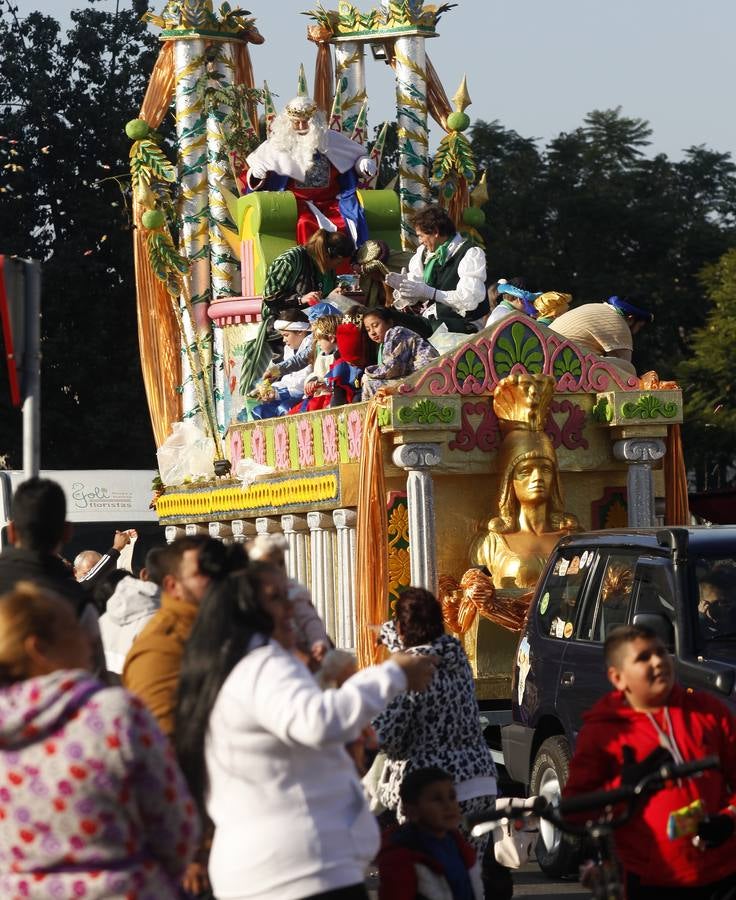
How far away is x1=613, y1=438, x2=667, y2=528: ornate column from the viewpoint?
1431 centimetres

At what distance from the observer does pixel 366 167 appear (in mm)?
19578

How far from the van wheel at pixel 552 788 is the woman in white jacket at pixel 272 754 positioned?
16.1 feet

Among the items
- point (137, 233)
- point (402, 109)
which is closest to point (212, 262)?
point (137, 233)

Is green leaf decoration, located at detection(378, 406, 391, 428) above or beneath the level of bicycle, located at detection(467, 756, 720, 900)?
above

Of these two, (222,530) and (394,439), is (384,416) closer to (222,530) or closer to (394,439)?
(394,439)

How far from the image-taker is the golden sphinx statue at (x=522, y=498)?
13766mm

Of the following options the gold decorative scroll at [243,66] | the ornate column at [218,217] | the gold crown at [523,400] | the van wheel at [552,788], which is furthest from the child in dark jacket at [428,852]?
the gold decorative scroll at [243,66]

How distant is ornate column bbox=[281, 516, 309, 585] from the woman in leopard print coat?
7919mm

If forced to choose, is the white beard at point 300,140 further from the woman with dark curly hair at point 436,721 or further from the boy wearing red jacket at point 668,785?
the boy wearing red jacket at point 668,785

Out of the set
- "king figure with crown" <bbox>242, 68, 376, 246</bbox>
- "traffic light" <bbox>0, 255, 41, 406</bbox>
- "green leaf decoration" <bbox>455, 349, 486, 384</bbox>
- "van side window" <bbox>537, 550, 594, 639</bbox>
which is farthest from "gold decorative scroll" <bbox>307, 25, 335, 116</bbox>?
"traffic light" <bbox>0, 255, 41, 406</bbox>

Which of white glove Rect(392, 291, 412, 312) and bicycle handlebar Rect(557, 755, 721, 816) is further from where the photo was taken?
white glove Rect(392, 291, 412, 312)

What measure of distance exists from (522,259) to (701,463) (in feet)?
22.6

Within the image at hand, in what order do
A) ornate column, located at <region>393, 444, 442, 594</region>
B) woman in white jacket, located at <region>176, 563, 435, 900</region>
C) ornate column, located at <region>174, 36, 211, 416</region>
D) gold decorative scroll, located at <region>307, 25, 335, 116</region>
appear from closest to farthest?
1. woman in white jacket, located at <region>176, 563, 435, 900</region>
2. ornate column, located at <region>393, 444, 442, 594</region>
3. ornate column, located at <region>174, 36, 211, 416</region>
4. gold decorative scroll, located at <region>307, 25, 335, 116</region>

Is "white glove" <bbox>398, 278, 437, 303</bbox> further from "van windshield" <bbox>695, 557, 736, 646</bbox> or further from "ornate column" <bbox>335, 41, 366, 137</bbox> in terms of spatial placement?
"van windshield" <bbox>695, 557, 736, 646</bbox>
